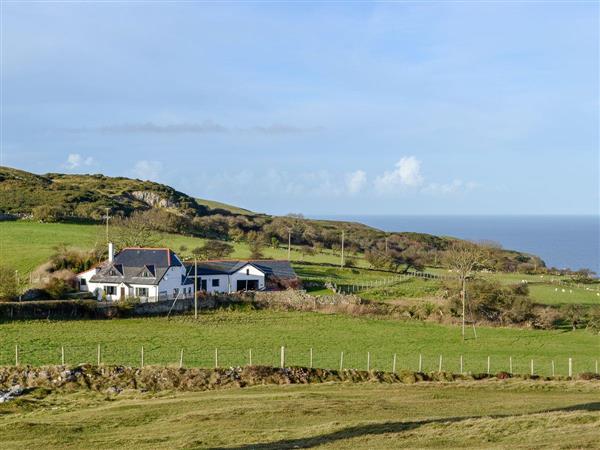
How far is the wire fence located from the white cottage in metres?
17.5

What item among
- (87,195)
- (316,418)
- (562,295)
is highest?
(87,195)

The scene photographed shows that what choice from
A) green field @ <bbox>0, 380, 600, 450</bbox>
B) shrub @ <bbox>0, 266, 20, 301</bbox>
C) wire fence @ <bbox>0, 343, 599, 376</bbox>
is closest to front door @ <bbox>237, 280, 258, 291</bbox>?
shrub @ <bbox>0, 266, 20, 301</bbox>

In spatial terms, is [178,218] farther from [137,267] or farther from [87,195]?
[137,267]

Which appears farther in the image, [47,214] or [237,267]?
[47,214]

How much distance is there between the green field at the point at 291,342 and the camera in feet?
129

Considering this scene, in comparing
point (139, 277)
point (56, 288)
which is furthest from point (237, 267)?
point (56, 288)

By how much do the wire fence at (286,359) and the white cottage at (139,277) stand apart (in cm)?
1754

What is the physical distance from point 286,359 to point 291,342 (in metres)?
6.60

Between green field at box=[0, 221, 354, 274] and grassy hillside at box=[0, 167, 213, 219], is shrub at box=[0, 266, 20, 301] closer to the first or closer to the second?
green field at box=[0, 221, 354, 274]

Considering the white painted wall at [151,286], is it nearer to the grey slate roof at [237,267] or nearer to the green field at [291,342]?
the grey slate roof at [237,267]

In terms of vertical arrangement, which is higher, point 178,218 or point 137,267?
point 178,218

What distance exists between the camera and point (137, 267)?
62500 millimetres

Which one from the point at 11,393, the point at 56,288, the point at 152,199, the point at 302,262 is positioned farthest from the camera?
the point at 152,199

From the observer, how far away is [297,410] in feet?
82.1
